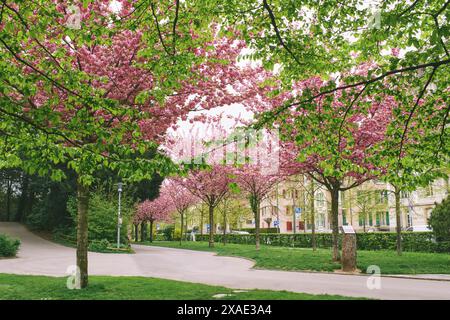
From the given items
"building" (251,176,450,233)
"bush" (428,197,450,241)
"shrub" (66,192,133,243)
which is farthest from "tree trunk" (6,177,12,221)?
"bush" (428,197,450,241)

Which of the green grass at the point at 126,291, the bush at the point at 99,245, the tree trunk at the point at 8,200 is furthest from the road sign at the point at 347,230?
the tree trunk at the point at 8,200

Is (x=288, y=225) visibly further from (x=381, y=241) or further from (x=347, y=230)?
(x=347, y=230)

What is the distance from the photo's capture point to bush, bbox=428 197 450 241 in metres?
22.0

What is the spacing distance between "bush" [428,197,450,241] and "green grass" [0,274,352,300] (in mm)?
16353

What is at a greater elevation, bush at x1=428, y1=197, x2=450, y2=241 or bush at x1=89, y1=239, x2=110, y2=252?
bush at x1=428, y1=197, x2=450, y2=241

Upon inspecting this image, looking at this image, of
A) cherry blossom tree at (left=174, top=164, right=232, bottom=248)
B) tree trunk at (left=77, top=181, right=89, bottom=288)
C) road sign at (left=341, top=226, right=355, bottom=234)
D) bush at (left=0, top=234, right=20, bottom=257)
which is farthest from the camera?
cherry blossom tree at (left=174, top=164, right=232, bottom=248)

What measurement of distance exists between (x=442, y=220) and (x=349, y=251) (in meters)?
10.3

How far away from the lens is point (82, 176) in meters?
7.64

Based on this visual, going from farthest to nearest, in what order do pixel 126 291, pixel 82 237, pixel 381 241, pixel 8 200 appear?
pixel 8 200
pixel 381 241
pixel 82 237
pixel 126 291

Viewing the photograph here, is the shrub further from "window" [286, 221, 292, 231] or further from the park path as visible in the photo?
"window" [286, 221, 292, 231]

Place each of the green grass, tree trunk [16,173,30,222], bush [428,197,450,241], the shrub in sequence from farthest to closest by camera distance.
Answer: tree trunk [16,173,30,222] < the shrub < bush [428,197,450,241] < the green grass

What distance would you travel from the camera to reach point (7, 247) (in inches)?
806

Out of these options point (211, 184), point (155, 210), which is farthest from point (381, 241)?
point (155, 210)
